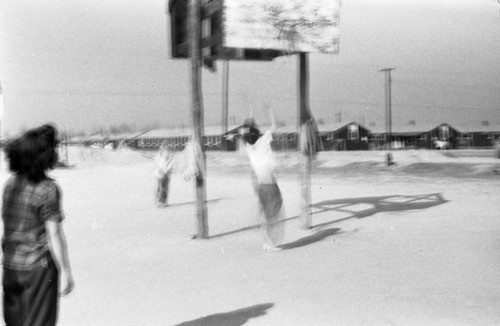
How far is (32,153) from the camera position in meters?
3.13

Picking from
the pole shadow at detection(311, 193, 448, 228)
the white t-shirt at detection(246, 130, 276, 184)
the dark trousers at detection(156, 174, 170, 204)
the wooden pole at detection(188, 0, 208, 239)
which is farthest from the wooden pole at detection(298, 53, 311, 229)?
the dark trousers at detection(156, 174, 170, 204)

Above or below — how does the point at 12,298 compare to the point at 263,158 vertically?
below

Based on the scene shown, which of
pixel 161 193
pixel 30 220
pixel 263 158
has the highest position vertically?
pixel 263 158

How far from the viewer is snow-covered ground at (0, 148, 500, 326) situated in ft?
15.4

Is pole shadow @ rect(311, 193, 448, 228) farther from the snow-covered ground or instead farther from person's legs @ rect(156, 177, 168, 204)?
person's legs @ rect(156, 177, 168, 204)

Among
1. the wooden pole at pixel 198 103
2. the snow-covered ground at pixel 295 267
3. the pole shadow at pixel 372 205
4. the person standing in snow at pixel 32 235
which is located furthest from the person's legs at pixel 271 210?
the person standing in snow at pixel 32 235

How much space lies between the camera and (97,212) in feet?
38.8

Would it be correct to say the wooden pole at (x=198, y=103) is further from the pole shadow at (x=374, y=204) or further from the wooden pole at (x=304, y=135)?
the pole shadow at (x=374, y=204)

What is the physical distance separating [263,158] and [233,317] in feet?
9.41

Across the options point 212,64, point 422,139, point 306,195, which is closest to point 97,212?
point 212,64

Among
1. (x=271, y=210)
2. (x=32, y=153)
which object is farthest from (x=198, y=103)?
(x=32, y=153)

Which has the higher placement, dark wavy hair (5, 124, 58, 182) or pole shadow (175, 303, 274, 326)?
dark wavy hair (5, 124, 58, 182)

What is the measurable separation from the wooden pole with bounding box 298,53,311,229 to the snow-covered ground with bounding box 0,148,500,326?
356 millimetres

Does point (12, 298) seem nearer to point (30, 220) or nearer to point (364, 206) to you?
point (30, 220)
